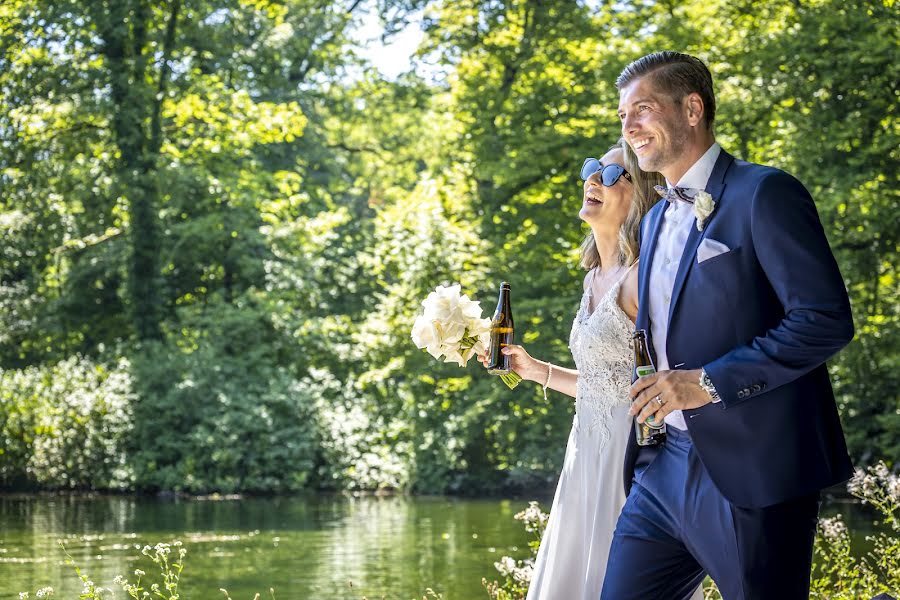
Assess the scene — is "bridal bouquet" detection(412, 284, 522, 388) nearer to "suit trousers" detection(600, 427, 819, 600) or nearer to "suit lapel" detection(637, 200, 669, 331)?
"suit lapel" detection(637, 200, 669, 331)

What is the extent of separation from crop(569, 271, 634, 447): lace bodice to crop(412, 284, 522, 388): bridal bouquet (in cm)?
39

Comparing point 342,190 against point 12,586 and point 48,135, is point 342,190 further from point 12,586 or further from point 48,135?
point 12,586

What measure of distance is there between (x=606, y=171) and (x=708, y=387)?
5.54 feet

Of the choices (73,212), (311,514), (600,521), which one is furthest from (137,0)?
(600,521)

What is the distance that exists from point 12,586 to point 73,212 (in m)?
18.0

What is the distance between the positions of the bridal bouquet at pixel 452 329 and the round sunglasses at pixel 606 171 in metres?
0.71

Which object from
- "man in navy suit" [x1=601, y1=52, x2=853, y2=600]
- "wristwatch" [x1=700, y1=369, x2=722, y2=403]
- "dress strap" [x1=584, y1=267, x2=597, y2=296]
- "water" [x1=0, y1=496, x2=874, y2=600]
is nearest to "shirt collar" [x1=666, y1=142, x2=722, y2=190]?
"man in navy suit" [x1=601, y1=52, x2=853, y2=600]

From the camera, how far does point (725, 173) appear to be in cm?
328

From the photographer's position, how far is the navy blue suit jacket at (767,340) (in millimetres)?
2945

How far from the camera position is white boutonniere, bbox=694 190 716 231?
126 inches

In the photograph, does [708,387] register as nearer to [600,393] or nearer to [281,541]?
[600,393]

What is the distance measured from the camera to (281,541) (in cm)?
1564

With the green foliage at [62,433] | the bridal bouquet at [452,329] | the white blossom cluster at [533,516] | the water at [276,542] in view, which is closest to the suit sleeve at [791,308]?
the bridal bouquet at [452,329]

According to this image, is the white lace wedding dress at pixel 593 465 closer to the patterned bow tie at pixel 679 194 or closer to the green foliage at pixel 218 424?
the patterned bow tie at pixel 679 194
